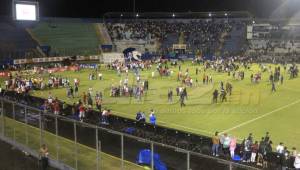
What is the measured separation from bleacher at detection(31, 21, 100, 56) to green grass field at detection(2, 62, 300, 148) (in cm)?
3307

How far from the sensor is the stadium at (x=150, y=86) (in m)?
17.4

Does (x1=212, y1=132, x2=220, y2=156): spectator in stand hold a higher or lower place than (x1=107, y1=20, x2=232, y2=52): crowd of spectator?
lower

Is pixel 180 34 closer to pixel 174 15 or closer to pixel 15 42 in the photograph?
pixel 174 15

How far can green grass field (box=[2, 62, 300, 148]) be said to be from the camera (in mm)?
25878

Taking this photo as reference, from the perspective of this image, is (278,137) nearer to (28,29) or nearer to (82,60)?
(82,60)

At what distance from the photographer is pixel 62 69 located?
64.8 m

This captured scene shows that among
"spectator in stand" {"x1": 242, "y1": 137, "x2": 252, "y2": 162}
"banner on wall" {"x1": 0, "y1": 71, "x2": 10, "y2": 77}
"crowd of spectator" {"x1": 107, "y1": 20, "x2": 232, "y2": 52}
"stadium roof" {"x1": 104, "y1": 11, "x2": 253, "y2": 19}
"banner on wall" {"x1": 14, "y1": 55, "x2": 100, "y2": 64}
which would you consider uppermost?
"stadium roof" {"x1": 104, "y1": 11, "x2": 253, "y2": 19}

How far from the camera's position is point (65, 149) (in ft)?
57.3

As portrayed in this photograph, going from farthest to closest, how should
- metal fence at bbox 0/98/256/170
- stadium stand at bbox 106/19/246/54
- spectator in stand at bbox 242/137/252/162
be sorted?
1. stadium stand at bbox 106/19/246/54
2. spectator in stand at bbox 242/137/252/162
3. metal fence at bbox 0/98/256/170

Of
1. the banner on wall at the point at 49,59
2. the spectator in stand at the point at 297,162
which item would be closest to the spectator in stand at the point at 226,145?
the spectator in stand at the point at 297,162

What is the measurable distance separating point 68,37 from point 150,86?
4385 cm

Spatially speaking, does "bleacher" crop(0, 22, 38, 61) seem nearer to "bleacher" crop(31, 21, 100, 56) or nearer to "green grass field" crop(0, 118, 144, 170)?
"bleacher" crop(31, 21, 100, 56)

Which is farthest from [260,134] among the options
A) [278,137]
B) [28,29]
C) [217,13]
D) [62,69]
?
[217,13]

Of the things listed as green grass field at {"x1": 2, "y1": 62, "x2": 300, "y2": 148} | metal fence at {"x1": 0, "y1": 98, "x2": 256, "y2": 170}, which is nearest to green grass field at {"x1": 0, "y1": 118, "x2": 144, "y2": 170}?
metal fence at {"x1": 0, "y1": 98, "x2": 256, "y2": 170}
